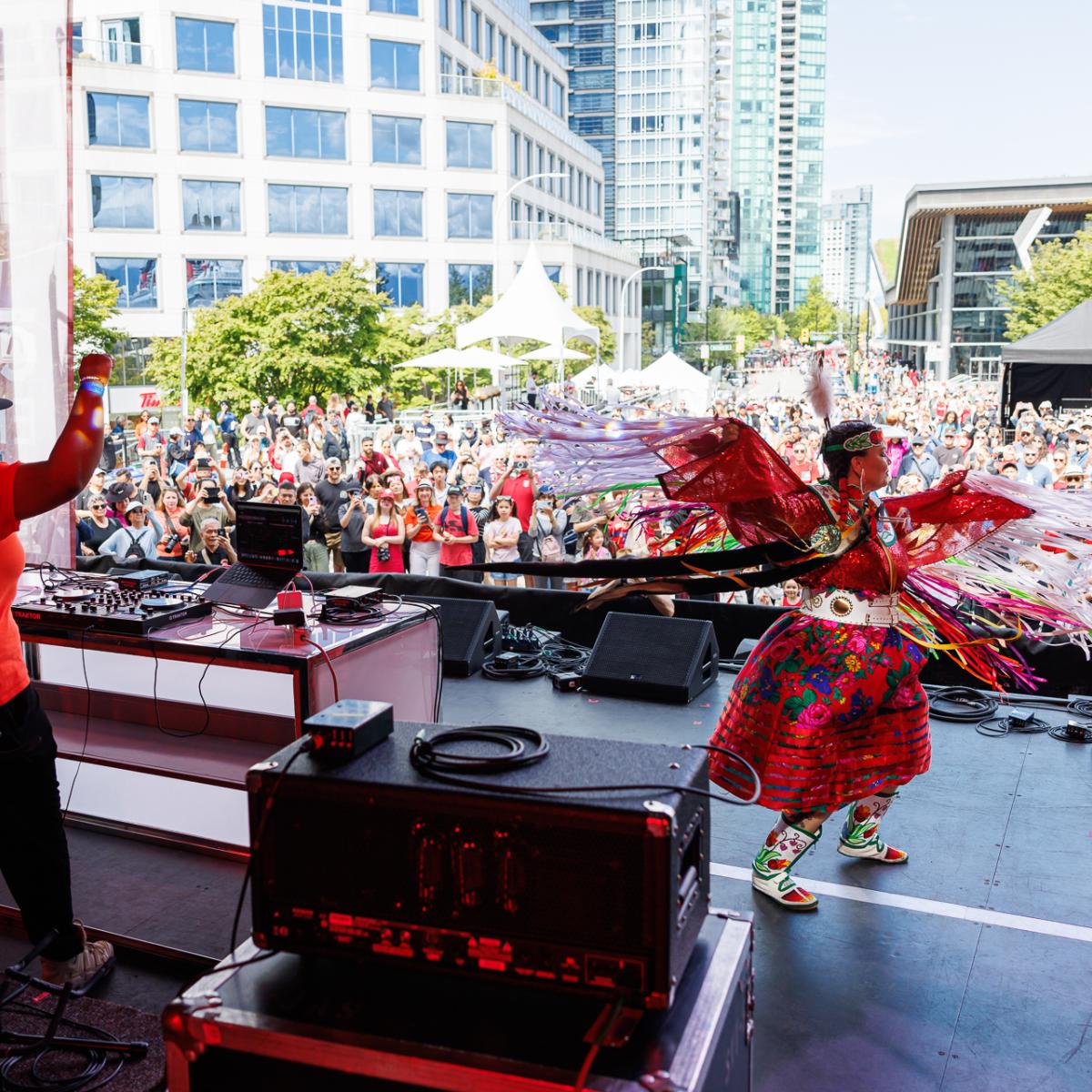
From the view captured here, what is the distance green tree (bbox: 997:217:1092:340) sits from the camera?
36.5 metres

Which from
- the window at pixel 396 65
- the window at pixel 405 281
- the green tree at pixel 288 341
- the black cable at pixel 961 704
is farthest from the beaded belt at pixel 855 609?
the window at pixel 396 65

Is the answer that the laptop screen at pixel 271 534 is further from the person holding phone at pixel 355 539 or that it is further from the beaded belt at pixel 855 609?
the person holding phone at pixel 355 539

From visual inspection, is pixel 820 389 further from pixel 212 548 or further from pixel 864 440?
pixel 212 548

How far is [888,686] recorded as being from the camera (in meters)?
3.98

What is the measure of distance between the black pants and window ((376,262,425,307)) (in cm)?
3921

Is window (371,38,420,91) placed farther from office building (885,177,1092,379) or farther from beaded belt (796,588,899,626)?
beaded belt (796,588,899,626)

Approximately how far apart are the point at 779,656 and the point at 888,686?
0.39 metres

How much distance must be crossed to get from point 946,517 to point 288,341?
26.5 metres

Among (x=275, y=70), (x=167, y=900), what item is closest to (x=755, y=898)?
(x=167, y=900)

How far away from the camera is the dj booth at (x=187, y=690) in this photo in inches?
155

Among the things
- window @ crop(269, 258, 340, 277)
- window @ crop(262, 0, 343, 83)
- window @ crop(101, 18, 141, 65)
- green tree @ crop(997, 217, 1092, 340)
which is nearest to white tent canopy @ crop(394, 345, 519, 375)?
window @ crop(269, 258, 340, 277)

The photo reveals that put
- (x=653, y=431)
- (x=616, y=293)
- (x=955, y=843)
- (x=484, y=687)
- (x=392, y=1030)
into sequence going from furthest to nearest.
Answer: (x=616, y=293) < (x=484, y=687) < (x=955, y=843) < (x=653, y=431) < (x=392, y=1030)

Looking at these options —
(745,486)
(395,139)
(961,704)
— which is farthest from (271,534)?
(395,139)

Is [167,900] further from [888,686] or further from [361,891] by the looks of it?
[888,686]
